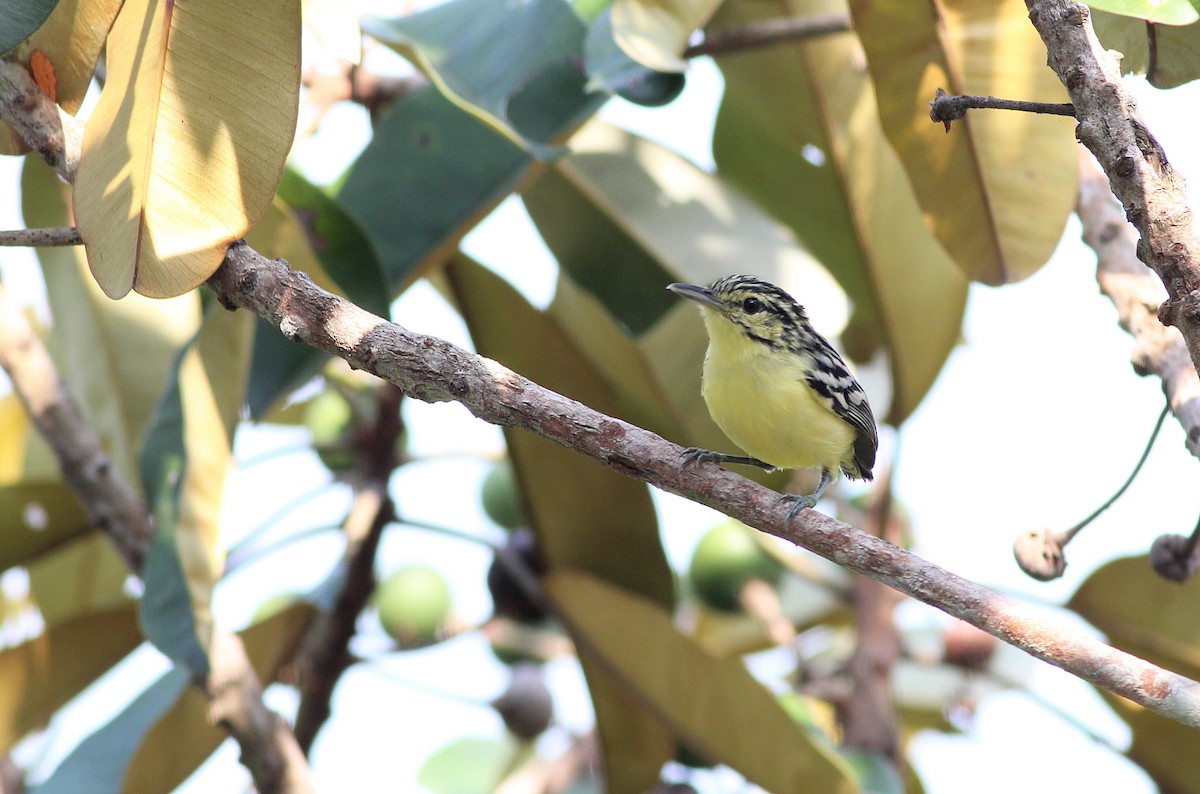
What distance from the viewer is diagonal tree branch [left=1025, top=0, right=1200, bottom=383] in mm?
1507

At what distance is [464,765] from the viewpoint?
518 cm

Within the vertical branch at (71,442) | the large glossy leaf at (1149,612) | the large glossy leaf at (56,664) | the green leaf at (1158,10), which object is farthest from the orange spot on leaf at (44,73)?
the large glossy leaf at (1149,612)

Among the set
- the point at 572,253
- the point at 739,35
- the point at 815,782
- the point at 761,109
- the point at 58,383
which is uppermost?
the point at 739,35

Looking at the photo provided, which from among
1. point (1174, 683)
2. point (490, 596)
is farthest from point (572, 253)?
point (1174, 683)

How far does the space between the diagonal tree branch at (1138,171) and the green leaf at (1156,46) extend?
0.77 meters

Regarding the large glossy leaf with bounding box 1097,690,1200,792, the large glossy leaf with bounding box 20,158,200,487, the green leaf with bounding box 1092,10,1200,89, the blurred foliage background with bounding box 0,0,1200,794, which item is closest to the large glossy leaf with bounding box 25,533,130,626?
the blurred foliage background with bounding box 0,0,1200,794

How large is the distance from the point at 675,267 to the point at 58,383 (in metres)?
1.77

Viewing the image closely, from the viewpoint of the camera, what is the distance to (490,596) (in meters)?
4.16

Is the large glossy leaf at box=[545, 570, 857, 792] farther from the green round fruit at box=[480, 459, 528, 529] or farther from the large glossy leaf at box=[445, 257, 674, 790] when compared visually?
the green round fruit at box=[480, 459, 528, 529]

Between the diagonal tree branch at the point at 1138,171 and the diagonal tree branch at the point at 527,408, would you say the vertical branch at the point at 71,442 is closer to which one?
the diagonal tree branch at the point at 527,408

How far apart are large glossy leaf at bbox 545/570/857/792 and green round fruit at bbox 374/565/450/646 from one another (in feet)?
3.25

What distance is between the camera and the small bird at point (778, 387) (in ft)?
9.60

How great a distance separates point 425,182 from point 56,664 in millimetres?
1875

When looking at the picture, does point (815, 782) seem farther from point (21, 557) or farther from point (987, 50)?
point (21, 557)
